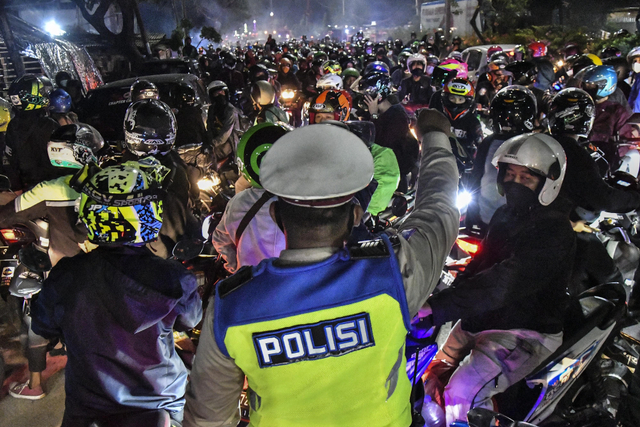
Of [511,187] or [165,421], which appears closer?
[165,421]

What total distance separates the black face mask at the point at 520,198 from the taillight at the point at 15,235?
4.33 m

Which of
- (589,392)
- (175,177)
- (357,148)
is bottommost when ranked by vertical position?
(589,392)

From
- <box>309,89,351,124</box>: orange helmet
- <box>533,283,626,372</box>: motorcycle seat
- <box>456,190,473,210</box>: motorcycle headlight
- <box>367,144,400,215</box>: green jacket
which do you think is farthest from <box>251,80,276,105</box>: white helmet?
<box>533,283,626,372</box>: motorcycle seat

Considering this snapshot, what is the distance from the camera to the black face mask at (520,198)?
3045 millimetres

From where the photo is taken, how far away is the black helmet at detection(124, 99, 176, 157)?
4227mm

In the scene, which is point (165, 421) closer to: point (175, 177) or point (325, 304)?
point (325, 304)

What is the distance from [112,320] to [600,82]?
7.28 m

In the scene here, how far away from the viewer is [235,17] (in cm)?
7675

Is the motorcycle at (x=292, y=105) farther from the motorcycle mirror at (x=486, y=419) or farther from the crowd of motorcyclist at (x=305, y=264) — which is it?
the motorcycle mirror at (x=486, y=419)

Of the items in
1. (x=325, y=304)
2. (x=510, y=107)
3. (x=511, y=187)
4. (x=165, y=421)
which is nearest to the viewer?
(x=325, y=304)

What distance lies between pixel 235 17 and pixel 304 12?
140 feet

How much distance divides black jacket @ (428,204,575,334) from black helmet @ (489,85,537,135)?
2038 millimetres

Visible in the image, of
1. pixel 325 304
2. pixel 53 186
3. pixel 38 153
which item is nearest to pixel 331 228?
pixel 325 304

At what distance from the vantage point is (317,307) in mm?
1566
